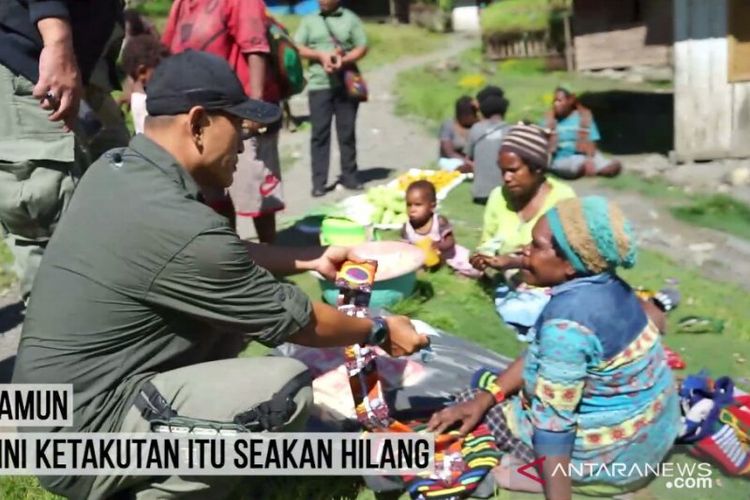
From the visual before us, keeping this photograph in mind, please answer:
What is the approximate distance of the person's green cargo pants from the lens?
11.4 ft

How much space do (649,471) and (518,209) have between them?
84.4 inches

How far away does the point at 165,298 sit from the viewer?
2572 mm

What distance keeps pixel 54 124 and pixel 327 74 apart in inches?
173

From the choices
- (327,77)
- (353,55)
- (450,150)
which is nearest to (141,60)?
(327,77)

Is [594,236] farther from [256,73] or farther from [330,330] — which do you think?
[256,73]

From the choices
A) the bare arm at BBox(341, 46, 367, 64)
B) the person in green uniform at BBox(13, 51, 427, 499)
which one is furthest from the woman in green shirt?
the bare arm at BBox(341, 46, 367, 64)

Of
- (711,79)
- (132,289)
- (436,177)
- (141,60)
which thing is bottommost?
(436,177)

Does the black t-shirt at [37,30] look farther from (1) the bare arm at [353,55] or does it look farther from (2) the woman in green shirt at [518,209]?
(1) the bare arm at [353,55]

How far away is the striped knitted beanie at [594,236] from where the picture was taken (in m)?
2.81

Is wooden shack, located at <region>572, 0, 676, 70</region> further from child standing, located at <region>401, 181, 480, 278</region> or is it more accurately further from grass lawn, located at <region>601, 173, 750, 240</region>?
child standing, located at <region>401, 181, 480, 278</region>

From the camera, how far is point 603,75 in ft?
45.8

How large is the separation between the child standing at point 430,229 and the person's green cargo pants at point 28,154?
258 centimetres

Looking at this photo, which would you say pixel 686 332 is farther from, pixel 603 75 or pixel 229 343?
pixel 603 75

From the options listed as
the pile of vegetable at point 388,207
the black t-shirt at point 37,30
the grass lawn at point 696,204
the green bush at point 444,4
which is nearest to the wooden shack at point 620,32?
the grass lawn at point 696,204
